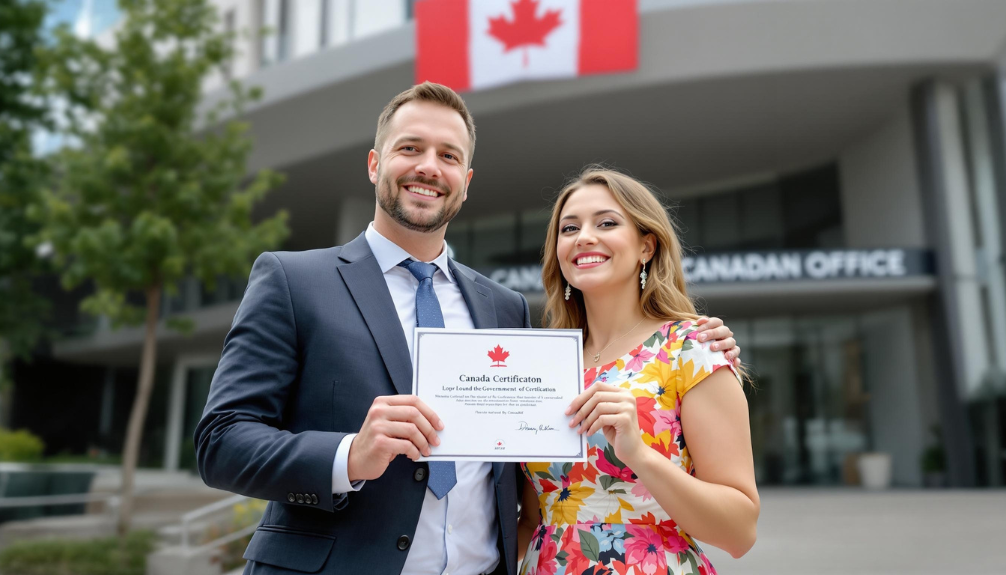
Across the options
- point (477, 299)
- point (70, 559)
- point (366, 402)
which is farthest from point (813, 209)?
point (366, 402)

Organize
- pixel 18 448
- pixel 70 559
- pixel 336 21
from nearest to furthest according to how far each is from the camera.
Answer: pixel 70 559 → pixel 18 448 → pixel 336 21

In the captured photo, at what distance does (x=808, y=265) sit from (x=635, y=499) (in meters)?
16.8

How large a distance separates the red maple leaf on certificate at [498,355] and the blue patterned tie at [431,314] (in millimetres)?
349

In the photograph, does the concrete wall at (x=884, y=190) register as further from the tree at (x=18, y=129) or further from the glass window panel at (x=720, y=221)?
the tree at (x=18, y=129)

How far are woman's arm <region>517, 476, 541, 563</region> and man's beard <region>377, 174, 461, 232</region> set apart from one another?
3.57ft

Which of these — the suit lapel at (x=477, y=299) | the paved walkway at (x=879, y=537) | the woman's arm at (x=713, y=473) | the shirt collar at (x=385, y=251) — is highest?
the shirt collar at (x=385, y=251)

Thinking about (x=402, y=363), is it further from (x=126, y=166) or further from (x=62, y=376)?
(x=62, y=376)

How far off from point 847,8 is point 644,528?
16.7 metres

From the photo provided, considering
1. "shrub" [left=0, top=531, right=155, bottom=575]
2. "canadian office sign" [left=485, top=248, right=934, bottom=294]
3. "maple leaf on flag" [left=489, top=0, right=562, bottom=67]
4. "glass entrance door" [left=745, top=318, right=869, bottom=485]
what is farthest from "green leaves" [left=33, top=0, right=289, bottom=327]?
"glass entrance door" [left=745, top=318, right=869, bottom=485]

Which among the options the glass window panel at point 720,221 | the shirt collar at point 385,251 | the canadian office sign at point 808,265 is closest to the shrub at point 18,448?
the canadian office sign at point 808,265

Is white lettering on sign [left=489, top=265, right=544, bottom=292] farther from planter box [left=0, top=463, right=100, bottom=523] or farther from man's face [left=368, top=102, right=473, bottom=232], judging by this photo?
man's face [left=368, top=102, right=473, bottom=232]

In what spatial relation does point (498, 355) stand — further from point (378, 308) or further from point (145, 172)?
point (145, 172)

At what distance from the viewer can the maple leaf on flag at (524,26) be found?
16625 mm

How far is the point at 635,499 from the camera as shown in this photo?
2.65 meters
